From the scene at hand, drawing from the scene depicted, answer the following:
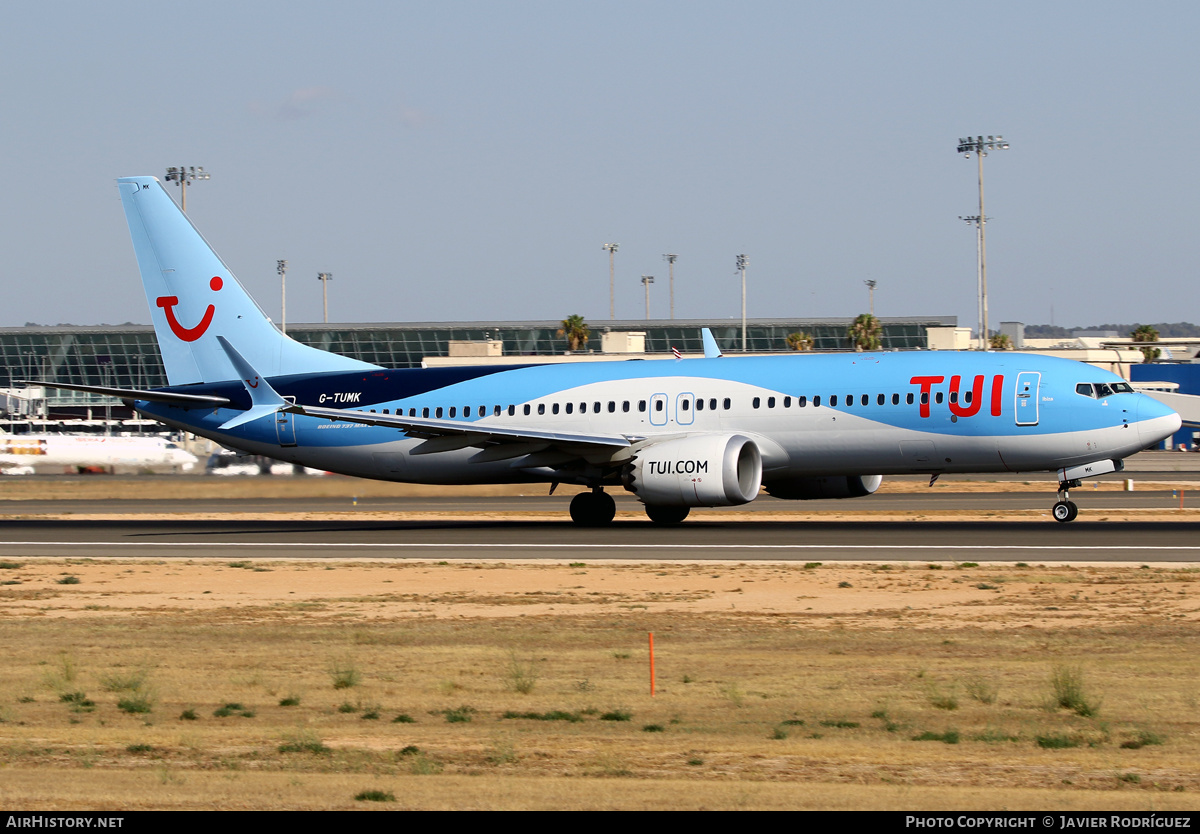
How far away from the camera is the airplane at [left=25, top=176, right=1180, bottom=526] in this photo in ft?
107

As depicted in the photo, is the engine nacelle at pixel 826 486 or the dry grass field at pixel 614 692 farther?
the engine nacelle at pixel 826 486

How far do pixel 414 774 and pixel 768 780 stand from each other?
274 centimetres

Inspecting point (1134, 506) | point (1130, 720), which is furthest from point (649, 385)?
point (1130, 720)

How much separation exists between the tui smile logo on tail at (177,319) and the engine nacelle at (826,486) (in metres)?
17.7

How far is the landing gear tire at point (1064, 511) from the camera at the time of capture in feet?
108

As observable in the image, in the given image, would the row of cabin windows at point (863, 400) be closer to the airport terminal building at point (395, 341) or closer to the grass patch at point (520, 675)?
the grass patch at point (520, 675)

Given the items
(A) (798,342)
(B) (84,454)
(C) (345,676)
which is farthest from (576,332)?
(C) (345,676)

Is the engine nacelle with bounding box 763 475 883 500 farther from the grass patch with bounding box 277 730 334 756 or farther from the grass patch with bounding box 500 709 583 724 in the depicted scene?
the grass patch with bounding box 277 730 334 756

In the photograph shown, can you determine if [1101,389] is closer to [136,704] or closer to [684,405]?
[684,405]

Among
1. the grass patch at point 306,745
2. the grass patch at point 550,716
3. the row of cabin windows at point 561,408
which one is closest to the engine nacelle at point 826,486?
the row of cabin windows at point 561,408

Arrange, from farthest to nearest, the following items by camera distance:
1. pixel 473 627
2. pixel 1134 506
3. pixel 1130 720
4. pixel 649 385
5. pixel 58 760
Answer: pixel 1134 506, pixel 649 385, pixel 473 627, pixel 1130 720, pixel 58 760

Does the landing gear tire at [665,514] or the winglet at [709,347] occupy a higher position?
the winglet at [709,347]
